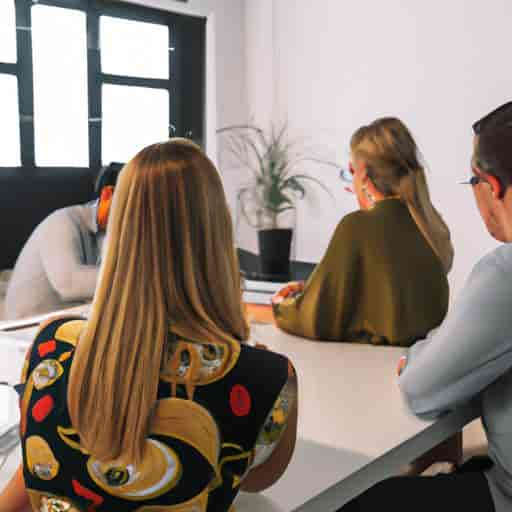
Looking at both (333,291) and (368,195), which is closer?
(333,291)

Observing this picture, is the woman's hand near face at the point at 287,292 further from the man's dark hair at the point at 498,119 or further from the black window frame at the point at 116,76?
the black window frame at the point at 116,76

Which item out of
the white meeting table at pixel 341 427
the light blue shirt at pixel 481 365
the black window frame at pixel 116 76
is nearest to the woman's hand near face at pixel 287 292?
the white meeting table at pixel 341 427

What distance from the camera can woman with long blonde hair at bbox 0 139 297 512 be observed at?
2.19 ft

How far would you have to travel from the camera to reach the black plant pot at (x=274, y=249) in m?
3.17

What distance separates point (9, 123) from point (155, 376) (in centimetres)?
349

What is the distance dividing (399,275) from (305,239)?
2.81m

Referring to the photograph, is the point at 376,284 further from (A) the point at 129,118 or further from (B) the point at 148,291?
(A) the point at 129,118

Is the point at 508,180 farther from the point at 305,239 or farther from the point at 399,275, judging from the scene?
the point at 305,239

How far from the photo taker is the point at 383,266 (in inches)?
57.6

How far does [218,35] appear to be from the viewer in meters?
4.58

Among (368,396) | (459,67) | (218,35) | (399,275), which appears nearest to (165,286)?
(368,396)

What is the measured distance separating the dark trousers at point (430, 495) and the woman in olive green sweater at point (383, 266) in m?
0.47

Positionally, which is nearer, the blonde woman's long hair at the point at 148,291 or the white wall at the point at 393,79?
the blonde woman's long hair at the point at 148,291

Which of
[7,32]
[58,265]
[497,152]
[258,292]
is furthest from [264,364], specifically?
[7,32]
